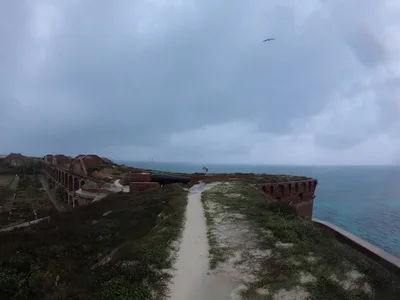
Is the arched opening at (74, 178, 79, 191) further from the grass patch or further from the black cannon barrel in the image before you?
the grass patch

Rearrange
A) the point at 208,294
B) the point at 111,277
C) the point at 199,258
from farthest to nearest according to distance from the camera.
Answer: the point at 199,258 → the point at 111,277 → the point at 208,294

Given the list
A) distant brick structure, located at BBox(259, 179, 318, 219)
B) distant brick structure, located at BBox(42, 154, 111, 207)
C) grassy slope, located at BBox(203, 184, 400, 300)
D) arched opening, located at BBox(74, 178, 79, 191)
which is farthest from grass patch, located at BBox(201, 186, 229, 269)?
arched opening, located at BBox(74, 178, 79, 191)

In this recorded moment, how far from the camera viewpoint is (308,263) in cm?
843

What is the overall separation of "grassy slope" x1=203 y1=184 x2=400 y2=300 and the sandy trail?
0.40m

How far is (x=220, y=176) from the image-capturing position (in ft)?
120

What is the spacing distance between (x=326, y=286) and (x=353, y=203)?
5701cm

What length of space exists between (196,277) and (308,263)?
305 centimetres

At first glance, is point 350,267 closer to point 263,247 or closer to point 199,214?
point 263,247

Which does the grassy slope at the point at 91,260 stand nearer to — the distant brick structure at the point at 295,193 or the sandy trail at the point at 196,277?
the sandy trail at the point at 196,277

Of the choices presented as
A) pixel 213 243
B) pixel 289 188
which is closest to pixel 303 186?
pixel 289 188

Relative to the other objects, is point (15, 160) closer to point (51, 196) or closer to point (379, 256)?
point (51, 196)

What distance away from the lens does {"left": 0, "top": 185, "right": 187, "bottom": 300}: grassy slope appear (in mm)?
7156

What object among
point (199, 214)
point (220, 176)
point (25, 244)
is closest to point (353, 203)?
point (220, 176)

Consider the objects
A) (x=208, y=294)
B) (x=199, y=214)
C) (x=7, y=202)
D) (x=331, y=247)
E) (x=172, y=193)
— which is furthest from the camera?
(x=7, y=202)
